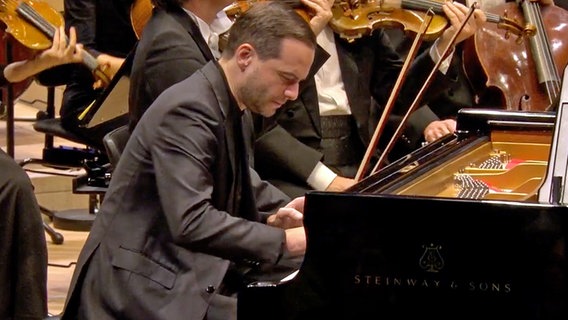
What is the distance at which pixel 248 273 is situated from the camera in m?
2.71

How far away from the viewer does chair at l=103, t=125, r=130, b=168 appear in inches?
107

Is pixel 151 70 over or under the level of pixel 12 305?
over

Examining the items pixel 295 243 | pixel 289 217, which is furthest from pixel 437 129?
pixel 295 243

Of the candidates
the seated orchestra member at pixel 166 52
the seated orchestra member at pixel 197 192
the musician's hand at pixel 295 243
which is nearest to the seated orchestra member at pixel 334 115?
the seated orchestra member at pixel 166 52

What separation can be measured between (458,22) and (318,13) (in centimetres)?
50

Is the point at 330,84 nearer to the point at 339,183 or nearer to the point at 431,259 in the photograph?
the point at 339,183

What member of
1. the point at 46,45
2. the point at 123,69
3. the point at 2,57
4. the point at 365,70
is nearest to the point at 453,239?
the point at 123,69

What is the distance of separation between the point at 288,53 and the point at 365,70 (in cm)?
144

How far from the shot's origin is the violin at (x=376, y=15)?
353cm

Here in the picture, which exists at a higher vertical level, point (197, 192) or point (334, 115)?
point (197, 192)

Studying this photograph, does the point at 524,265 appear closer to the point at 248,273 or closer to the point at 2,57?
the point at 248,273

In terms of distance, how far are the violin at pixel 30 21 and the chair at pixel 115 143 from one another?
1.15 meters

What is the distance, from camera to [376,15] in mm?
3543

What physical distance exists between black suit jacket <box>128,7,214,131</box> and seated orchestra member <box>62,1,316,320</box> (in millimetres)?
480
